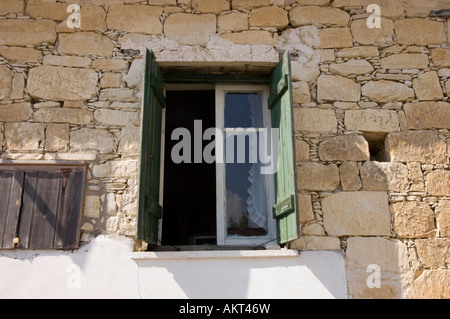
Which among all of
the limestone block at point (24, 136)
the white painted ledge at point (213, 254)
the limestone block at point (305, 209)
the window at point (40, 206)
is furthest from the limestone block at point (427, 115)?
the limestone block at point (24, 136)

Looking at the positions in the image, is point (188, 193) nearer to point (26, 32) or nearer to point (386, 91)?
point (26, 32)

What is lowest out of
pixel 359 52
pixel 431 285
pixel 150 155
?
pixel 431 285

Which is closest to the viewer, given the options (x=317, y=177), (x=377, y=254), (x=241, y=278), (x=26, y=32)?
(x=241, y=278)

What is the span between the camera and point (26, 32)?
4.07 meters

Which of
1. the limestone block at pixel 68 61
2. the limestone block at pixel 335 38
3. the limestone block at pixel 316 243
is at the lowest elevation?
the limestone block at pixel 316 243

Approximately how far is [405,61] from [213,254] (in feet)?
7.64

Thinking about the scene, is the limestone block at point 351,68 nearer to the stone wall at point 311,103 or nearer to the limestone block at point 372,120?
the stone wall at point 311,103

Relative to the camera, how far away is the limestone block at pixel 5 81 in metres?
3.90

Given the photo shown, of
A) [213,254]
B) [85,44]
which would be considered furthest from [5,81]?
[213,254]

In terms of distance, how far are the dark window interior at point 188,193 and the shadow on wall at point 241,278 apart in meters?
2.59

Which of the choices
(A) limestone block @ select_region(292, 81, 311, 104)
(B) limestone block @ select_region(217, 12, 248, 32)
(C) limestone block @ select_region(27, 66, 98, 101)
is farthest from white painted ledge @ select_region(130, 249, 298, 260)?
(B) limestone block @ select_region(217, 12, 248, 32)

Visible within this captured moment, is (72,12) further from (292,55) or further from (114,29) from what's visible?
(292,55)

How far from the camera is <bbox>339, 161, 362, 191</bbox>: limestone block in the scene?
146 inches

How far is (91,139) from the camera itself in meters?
3.81
